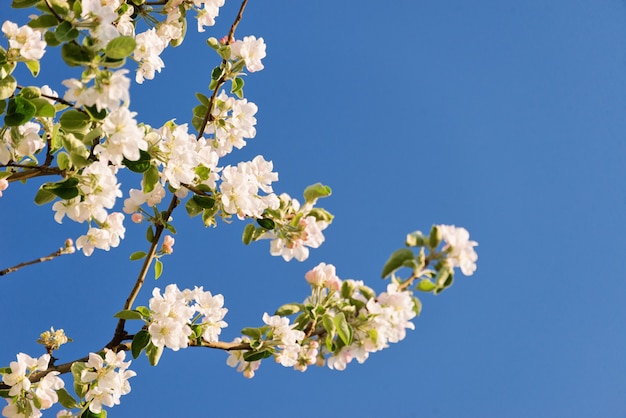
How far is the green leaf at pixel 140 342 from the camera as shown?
175cm

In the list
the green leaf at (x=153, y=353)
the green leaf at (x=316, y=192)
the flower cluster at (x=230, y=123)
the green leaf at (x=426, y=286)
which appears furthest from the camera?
the flower cluster at (x=230, y=123)

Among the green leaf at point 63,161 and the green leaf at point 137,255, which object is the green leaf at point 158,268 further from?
the green leaf at point 63,161

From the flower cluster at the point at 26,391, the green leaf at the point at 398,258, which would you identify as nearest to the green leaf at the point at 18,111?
the flower cluster at the point at 26,391

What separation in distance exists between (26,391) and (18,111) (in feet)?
2.37

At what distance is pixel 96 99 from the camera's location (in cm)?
138

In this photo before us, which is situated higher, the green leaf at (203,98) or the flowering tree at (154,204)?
the green leaf at (203,98)

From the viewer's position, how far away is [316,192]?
5.45ft

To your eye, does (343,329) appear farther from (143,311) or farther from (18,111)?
(18,111)

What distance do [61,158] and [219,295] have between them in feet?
1.97

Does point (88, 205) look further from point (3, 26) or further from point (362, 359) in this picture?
point (362, 359)

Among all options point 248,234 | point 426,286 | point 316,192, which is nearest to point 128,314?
point 248,234

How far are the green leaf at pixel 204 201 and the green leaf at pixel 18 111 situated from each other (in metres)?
0.50

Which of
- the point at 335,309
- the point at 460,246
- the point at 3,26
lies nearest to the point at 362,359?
the point at 335,309

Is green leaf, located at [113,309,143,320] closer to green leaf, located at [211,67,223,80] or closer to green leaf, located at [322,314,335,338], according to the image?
green leaf, located at [322,314,335,338]
